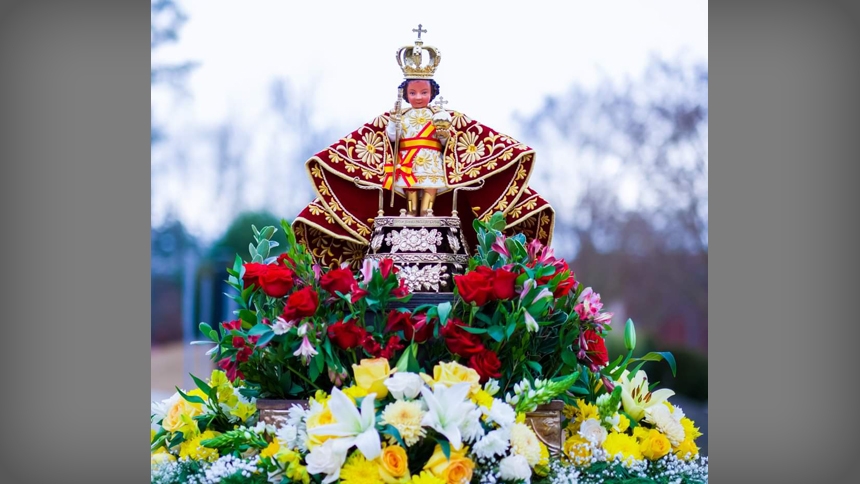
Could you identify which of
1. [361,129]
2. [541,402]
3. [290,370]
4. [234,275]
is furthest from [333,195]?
[541,402]

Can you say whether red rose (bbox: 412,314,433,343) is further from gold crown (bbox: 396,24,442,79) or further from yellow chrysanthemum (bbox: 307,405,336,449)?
gold crown (bbox: 396,24,442,79)

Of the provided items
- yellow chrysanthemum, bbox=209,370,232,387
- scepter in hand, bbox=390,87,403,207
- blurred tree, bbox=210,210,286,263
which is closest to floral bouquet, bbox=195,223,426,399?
yellow chrysanthemum, bbox=209,370,232,387

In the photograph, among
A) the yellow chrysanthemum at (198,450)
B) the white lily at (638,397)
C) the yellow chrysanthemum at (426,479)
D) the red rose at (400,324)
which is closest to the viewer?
the yellow chrysanthemum at (426,479)

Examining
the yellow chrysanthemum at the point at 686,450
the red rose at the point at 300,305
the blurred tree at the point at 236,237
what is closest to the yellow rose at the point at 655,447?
the yellow chrysanthemum at the point at 686,450

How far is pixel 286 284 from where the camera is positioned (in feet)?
11.5

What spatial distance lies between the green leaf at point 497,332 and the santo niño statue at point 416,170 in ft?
2.68

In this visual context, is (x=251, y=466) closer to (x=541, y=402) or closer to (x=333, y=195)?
(x=541, y=402)

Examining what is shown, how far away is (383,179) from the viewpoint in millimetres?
4242

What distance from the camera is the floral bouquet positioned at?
336 cm

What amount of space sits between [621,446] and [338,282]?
1.31 metres

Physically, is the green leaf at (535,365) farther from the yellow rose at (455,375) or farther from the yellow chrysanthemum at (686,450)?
the yellow chrysanthemum at (686,450)

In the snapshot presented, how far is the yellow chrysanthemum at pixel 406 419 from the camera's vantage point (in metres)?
2.99

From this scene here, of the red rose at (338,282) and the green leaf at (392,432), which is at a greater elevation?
the red rose at (338,282)

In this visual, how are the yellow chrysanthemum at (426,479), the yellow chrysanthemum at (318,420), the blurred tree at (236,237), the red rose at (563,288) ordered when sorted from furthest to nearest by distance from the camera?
the blurred tree at (236,237), the red rose at (563,288), the yellow chrysanthemum at (318,420), the yellow chrysanthemum at (426,479)
